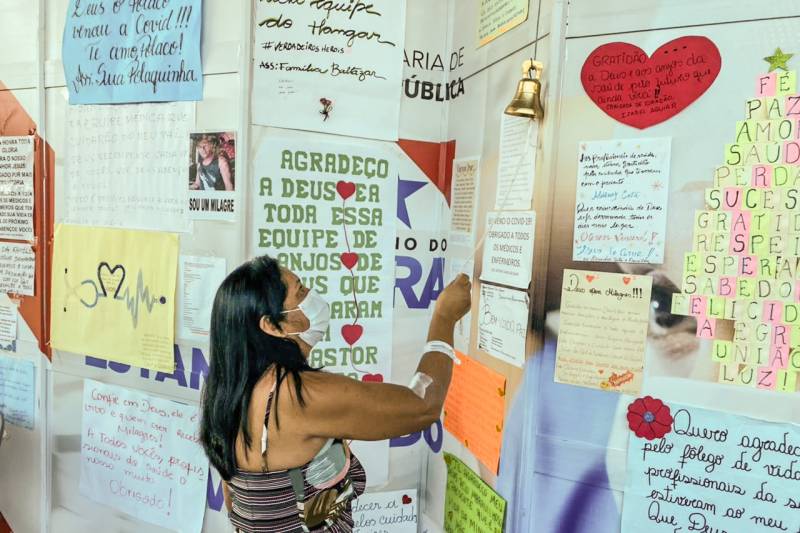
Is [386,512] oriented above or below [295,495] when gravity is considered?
below

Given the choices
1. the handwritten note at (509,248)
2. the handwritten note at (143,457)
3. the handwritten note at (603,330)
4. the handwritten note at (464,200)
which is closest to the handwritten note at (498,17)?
A: the handwritten note at (464,200)

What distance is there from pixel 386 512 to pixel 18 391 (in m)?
1.57

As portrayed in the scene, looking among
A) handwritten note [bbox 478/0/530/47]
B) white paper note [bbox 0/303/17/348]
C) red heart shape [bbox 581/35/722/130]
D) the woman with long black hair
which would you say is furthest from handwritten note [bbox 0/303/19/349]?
red heart shape [bbox 581/35/722/130]

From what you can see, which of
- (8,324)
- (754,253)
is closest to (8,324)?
(8,324)

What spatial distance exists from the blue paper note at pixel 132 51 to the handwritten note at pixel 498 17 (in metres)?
0.91

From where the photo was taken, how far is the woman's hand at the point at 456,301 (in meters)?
1.66

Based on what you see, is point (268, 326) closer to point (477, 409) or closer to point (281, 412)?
point (281, 412)

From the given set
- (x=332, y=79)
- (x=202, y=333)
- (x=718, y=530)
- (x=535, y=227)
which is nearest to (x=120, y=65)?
(x=332, y=79)

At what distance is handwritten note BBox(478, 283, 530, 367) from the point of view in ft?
4.84

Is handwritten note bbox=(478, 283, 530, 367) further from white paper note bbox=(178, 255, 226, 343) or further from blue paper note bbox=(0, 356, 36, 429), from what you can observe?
blue paper note bbox=(0, 356, 36, 429)

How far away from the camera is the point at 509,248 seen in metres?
1.54

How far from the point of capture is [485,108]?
66.3 inches

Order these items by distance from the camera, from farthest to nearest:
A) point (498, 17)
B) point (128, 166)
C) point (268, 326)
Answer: point (128, 166) < point (498, 17) < point (268, 326)

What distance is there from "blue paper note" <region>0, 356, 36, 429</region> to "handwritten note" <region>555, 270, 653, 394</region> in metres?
2.06
